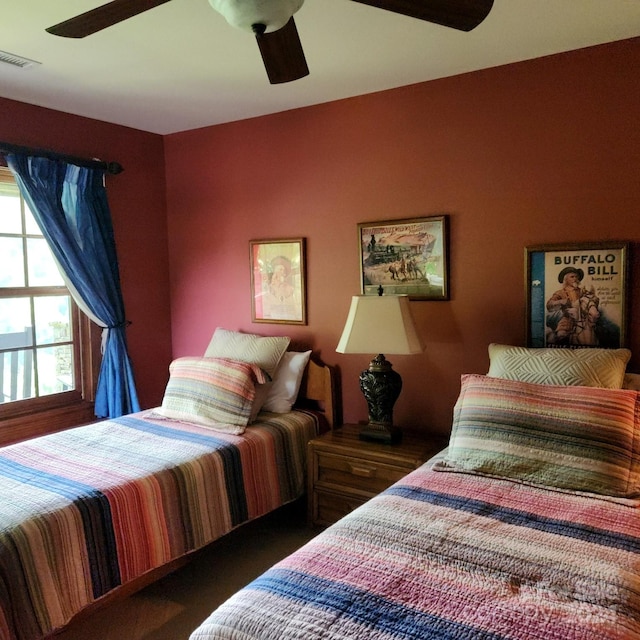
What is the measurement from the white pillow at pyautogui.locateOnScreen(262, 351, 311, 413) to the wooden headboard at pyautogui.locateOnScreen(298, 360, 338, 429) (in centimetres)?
6

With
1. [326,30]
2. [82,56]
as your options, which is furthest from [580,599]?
[82,56]

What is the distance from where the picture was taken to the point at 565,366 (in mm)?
2217

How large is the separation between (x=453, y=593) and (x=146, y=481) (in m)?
1.35

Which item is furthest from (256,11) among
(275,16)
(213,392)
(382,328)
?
(213,392)

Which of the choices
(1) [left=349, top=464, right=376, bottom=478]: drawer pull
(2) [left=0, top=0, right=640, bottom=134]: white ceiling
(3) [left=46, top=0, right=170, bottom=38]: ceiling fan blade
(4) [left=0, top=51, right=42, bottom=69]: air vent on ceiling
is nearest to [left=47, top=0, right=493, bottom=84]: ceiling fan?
(3) [left=46, top=0, right=170, bottom=38]: ceiling fan blade

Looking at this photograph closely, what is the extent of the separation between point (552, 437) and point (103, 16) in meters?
1.90

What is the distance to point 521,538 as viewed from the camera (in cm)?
157

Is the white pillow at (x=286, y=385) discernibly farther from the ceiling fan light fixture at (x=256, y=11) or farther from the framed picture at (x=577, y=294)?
the ceiling fan light fixture at (x=256, y=11)

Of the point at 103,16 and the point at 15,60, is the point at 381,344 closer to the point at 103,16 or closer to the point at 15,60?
the point at 103,16

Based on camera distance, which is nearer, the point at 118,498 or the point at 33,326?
the point at 118,498

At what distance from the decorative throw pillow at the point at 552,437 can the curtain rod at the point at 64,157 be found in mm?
2552

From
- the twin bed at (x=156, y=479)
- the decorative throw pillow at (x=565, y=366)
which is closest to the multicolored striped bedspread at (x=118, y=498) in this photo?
the twin bed at (x=156, y=479)

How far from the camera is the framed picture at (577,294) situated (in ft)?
7.88

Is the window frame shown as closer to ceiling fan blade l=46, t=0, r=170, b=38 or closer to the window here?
the window
